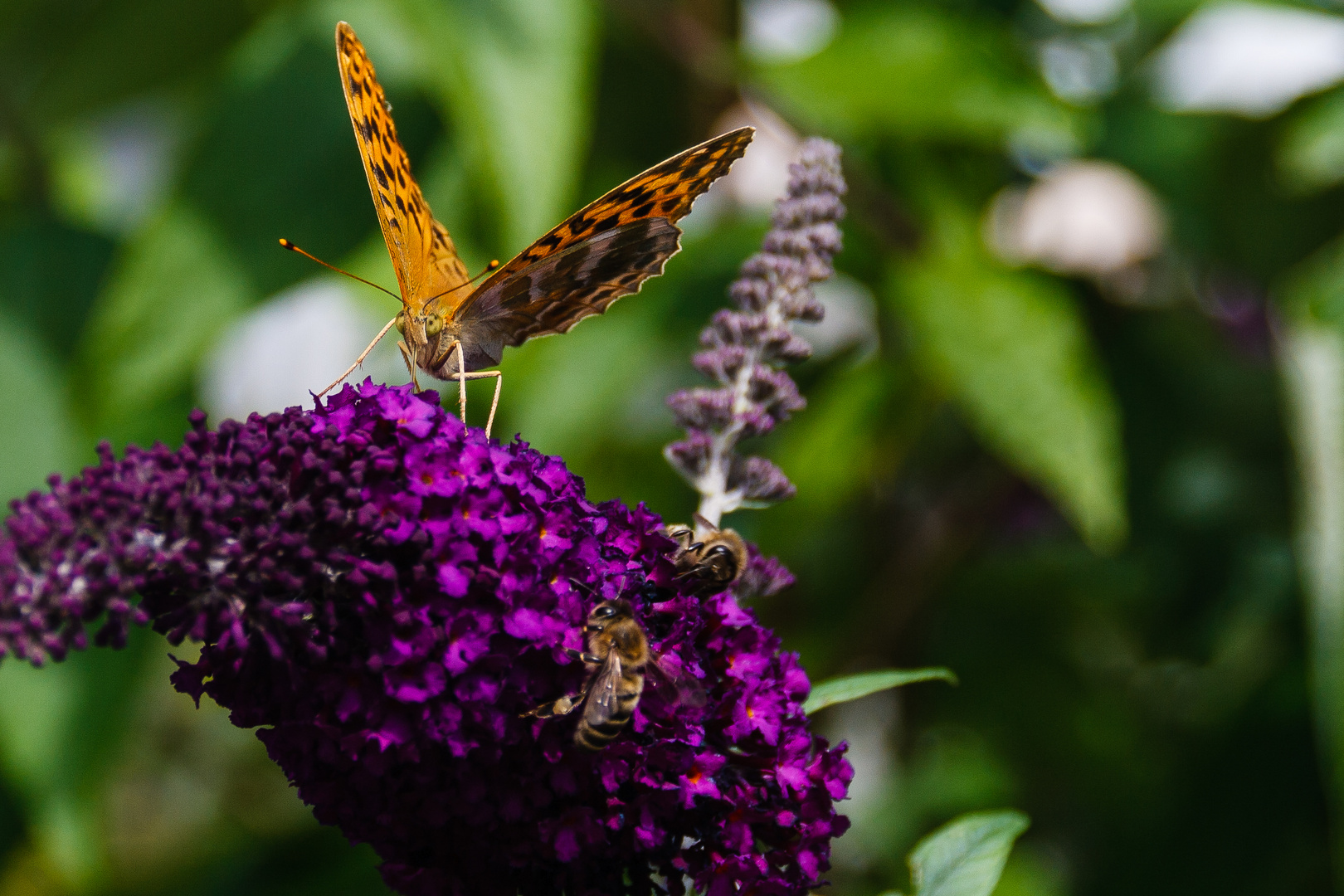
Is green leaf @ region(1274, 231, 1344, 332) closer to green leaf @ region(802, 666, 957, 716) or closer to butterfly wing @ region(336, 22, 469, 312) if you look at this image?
green leaf @ region(802, 666, 957, 716)

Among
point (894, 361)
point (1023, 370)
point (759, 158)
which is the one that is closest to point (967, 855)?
point (1023, 370)

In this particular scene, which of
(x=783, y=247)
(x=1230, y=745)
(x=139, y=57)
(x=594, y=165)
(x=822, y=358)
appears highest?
(x=139, y=57)

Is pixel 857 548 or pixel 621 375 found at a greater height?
pixel 621 375

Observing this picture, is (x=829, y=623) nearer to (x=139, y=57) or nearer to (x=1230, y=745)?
(x=1230, y=745)

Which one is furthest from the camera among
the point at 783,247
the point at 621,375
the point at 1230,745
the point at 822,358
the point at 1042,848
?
the point at 1042,848

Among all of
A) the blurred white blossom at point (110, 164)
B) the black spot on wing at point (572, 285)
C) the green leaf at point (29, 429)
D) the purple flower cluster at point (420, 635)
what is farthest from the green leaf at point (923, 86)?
the green leaf at point (29, 429)

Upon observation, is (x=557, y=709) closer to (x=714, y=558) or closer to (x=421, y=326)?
(x=714, y=558)

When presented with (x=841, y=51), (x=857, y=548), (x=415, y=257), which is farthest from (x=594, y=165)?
(x=415, y=257)

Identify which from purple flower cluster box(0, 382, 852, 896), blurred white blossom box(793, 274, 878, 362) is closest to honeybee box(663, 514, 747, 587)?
purple flower cluster box(0, 382, 852, 896)
